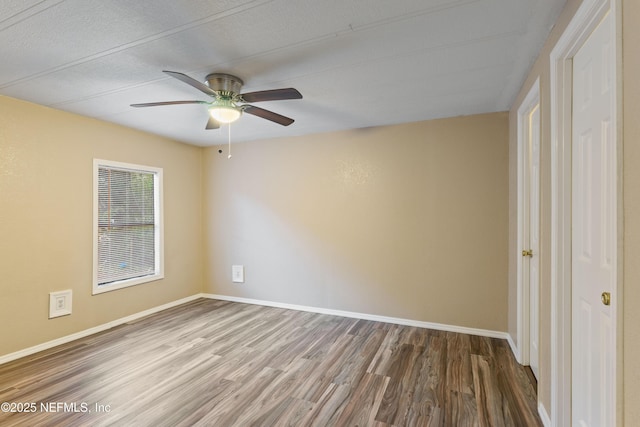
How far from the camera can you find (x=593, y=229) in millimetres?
1347

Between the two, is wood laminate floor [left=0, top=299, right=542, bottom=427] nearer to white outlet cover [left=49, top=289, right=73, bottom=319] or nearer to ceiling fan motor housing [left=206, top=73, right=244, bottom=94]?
white outlet cover [left=49, top=289, right=73, bottom=319]

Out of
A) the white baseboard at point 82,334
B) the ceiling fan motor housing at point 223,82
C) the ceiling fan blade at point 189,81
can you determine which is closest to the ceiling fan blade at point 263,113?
the ceiling fan motor housing at point 223,82

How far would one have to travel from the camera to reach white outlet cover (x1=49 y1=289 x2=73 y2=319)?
2.93 m

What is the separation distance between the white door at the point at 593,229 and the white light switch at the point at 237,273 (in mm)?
3804

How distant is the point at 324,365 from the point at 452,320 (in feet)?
5.25

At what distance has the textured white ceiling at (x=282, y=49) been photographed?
1523mm

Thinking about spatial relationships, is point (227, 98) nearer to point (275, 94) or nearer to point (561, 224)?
point (275, 94)

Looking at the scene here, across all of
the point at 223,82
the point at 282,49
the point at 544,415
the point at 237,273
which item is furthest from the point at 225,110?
the point at 544,415

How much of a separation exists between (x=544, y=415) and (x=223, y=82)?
3.07m

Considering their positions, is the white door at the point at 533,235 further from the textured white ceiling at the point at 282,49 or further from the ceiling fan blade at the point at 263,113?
the ceiling fan blade at the point at 263,113

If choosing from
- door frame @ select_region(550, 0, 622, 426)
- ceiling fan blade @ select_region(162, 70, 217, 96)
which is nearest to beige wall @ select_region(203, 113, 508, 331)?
door frame @ select_region(550, 0, 622, 426)

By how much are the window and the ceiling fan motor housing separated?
80.9 inches
